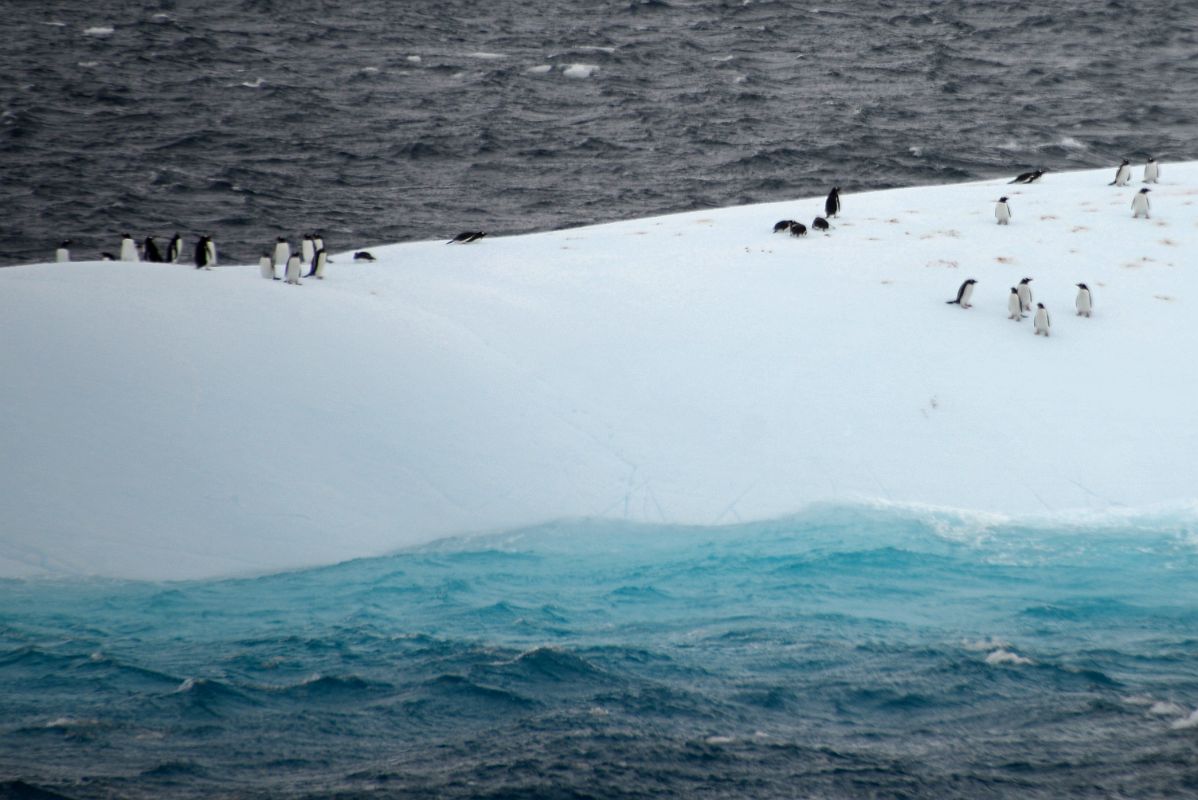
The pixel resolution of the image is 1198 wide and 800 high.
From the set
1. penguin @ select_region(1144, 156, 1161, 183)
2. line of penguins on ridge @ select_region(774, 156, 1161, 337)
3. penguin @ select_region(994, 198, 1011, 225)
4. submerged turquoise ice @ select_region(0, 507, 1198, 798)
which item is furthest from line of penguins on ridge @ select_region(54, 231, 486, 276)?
penguin @ select_region(1144, 156, 1161, 183)

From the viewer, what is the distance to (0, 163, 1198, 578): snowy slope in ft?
38.4

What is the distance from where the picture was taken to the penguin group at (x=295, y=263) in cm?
1494

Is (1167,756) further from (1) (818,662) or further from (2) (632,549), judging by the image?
(2) (632,549)

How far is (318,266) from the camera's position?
15406mm

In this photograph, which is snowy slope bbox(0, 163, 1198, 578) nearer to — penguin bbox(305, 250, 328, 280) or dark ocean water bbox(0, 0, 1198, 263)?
penguin bbox(305, 250, 328, 280)

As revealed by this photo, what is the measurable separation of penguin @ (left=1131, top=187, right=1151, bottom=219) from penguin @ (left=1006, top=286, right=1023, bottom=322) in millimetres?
3233

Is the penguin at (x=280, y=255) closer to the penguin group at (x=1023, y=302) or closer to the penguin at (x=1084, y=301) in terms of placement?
the penguin group at (x=1023, y=302)

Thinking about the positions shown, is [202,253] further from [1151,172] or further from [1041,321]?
[1151,172]

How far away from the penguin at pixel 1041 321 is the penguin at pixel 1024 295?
0.22 metres

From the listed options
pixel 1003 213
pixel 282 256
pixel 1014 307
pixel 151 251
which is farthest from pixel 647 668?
pixel 151 251

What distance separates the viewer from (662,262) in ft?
53.3

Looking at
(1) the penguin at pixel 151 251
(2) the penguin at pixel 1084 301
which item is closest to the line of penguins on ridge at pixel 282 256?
(1) the penguin at pixel 151 251

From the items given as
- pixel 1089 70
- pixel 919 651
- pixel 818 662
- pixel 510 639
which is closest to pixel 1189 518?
pixel 919 651

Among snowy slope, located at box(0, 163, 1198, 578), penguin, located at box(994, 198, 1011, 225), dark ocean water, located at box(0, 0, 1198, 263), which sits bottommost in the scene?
snowy slope, located at box(0, 163, 1198, 578)
